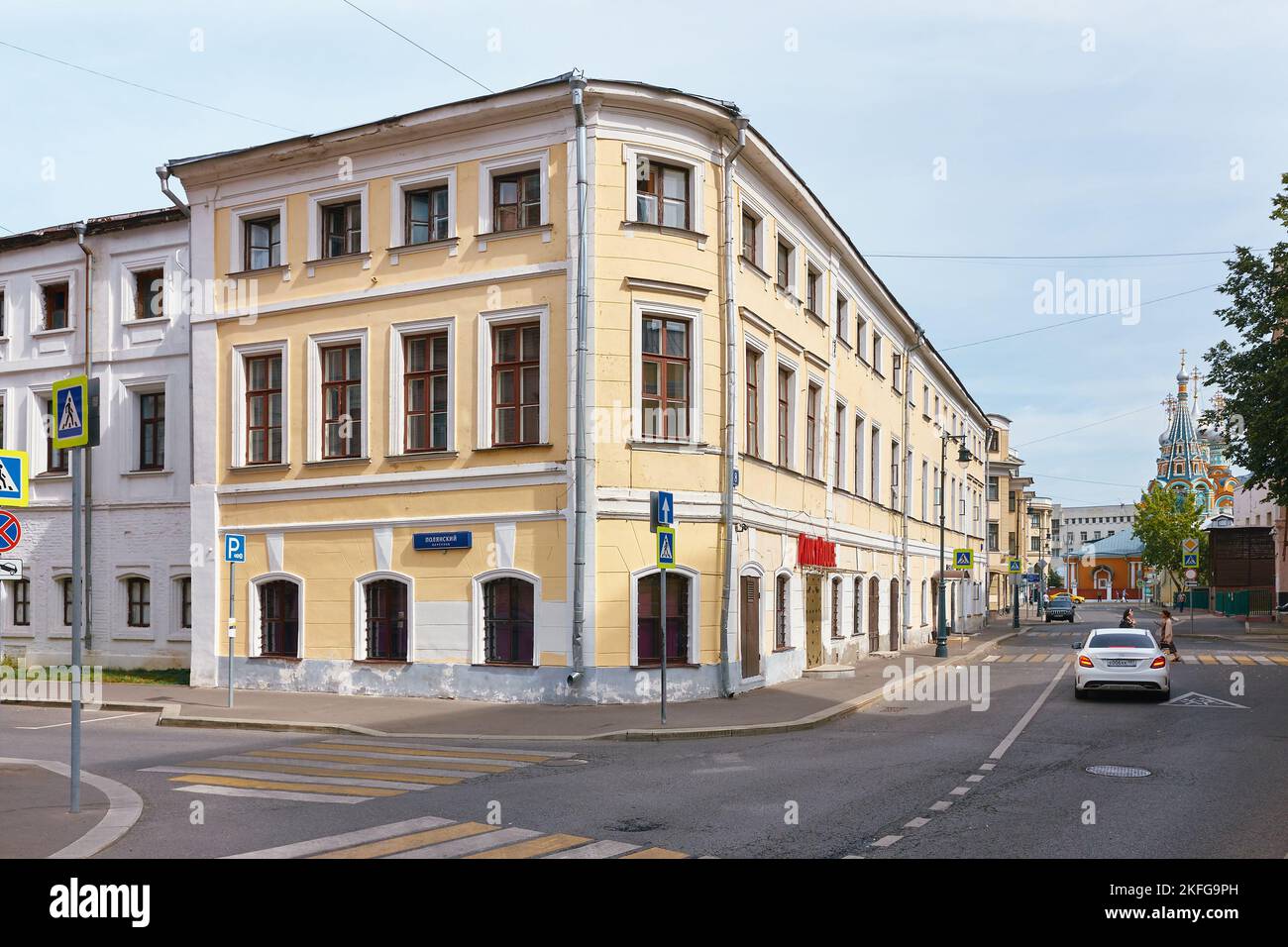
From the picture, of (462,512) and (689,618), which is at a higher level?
(462,512)

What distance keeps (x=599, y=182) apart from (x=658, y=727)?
990cm

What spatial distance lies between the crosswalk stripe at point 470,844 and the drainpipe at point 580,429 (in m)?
10.3

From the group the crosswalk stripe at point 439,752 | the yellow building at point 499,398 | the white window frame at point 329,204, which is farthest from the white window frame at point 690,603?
the white window frame at point 329,204

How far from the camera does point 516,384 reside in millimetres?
20953

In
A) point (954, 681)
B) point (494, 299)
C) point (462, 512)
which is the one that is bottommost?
point (954, 681)

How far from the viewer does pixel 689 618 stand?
2067 centimetres

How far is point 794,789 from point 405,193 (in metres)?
15.3

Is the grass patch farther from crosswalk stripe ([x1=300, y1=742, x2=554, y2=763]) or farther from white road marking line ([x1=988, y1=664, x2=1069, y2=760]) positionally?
white road marking line ([x1=988, y1=664, x2=1069, y2=760])

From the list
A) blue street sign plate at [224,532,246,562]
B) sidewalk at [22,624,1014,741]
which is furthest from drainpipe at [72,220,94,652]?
blue street sign plate at [224,532,246,562]

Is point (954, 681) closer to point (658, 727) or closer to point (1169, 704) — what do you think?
point (1169, 704)

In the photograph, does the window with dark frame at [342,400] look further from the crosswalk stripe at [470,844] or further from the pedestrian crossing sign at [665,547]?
the crosswalk stripe at [470,844]

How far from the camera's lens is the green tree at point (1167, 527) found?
3602 inches
